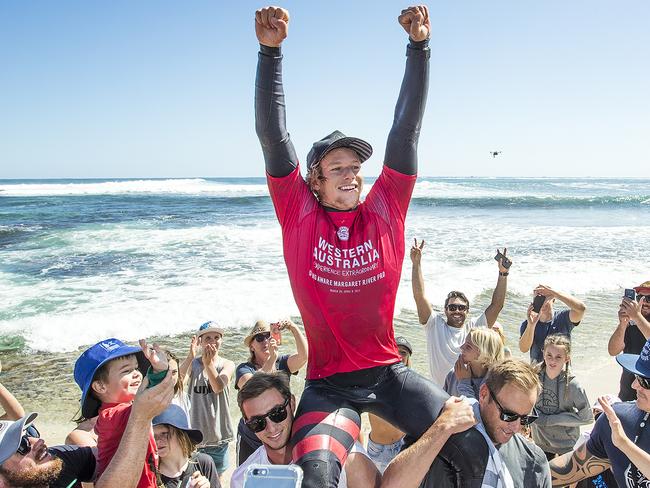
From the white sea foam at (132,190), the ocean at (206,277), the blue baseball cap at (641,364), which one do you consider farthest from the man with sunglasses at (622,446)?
the white sea foam at (132,190)

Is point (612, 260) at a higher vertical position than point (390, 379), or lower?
lower

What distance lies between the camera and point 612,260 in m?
15.4

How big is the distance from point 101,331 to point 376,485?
26.9 ft

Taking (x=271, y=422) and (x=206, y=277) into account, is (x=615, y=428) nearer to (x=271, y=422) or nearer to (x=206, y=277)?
(x=271, y=422)

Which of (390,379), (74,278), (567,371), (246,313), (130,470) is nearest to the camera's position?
(130,470)

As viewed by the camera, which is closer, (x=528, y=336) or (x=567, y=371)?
(x=567, y=371)

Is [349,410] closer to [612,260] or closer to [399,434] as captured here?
[399,434]

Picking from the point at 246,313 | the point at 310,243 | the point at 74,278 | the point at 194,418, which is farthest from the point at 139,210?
the point at 310,243

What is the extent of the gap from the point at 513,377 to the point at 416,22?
1867 millimetres

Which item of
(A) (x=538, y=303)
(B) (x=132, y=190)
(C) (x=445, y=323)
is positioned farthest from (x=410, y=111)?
(B) (x=132, y=190)

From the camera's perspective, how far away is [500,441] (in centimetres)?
260

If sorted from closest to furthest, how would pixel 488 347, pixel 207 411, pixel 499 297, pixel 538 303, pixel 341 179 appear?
1. pixel 341 179
2. pixel 488 347
3. pixel 207 411
4. pixel 499 297
5. pixel 538 303

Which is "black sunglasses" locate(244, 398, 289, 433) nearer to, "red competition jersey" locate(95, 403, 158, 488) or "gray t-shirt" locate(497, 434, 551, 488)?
"red competition jersey" locate(95, 403, 158, 488)

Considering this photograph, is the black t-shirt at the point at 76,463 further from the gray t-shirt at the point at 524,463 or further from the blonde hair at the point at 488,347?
the blonde hair at the point at 488,347
